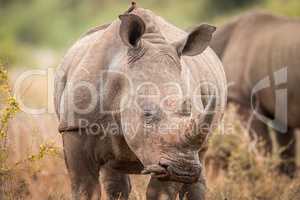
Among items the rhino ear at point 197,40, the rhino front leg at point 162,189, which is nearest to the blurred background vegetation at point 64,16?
the rhino ear at point 197,40

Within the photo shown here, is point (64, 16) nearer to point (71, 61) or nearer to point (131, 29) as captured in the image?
point (71, 61)

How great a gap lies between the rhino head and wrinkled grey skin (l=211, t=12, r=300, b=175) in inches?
174

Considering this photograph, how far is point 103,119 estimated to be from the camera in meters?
6.63

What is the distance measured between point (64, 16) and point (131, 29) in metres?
30.0

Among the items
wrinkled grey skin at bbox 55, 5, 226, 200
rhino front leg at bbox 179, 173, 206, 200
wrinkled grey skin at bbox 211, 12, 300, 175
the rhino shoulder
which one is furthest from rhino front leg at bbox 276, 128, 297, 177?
the rhino shoulder

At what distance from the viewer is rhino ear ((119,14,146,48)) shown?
20.9ft

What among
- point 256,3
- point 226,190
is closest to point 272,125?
point 226,190

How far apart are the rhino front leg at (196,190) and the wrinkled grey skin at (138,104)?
1.87ft

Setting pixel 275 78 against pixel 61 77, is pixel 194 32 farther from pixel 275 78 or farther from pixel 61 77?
pixel 275 78

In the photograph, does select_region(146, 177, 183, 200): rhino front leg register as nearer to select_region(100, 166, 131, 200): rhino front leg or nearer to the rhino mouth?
the rhino mouth

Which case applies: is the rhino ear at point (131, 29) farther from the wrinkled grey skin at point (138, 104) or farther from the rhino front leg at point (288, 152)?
the rhino front leg at point (288, 152)

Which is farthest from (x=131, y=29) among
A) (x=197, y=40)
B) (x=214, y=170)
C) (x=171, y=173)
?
(x=214, y=170)

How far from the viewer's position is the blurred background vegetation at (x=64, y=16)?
28.9 meters

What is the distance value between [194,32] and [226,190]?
2.64 m
